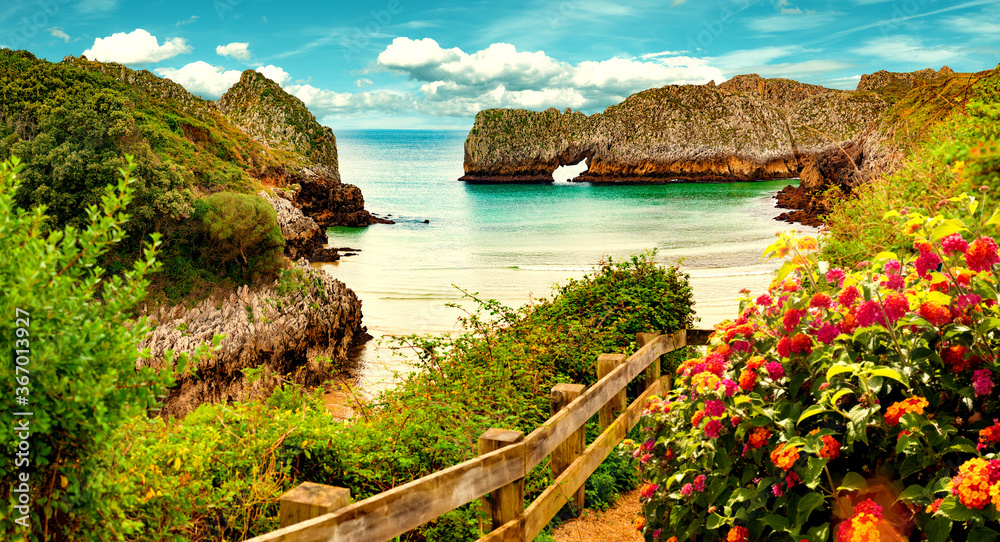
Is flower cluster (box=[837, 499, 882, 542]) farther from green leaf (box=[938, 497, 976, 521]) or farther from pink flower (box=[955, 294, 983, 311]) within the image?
pink flower (box=[955, 294, 983, 311])

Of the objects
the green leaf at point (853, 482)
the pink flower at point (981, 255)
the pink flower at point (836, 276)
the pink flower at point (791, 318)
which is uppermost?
the pink flower at point (981, 255)

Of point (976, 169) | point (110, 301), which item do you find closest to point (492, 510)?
point (110, 301)

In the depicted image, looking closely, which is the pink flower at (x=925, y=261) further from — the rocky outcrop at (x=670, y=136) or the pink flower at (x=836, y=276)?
the rocky outcrop at (x=670, y=136)

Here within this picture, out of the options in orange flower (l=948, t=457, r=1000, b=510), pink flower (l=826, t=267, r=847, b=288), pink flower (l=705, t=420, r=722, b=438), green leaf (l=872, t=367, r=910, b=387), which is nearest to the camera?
orange flower (l=948, t=457, r=1000, b=510)

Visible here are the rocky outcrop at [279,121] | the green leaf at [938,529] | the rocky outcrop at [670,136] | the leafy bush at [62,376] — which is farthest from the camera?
the rocky outcrop at [670,136]

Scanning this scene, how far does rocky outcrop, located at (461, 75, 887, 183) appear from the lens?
362 feet

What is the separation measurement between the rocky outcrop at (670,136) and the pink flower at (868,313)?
110 metres

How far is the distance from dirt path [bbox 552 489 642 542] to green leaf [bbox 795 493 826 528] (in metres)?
2.37

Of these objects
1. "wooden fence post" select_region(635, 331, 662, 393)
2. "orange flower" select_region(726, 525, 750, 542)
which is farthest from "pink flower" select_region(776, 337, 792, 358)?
"wooden fence post" select_region(635, 331, 662, 393)

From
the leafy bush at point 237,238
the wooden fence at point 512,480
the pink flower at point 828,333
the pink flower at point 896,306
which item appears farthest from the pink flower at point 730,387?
the leafy bush at point 237,238

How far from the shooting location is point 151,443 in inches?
97.5

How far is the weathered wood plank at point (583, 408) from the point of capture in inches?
139

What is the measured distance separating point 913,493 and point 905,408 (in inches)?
10.4

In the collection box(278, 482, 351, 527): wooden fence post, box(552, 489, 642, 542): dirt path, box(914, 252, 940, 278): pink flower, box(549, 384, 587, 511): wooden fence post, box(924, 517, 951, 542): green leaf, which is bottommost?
box(552, 489, 642, 542): dirt path
